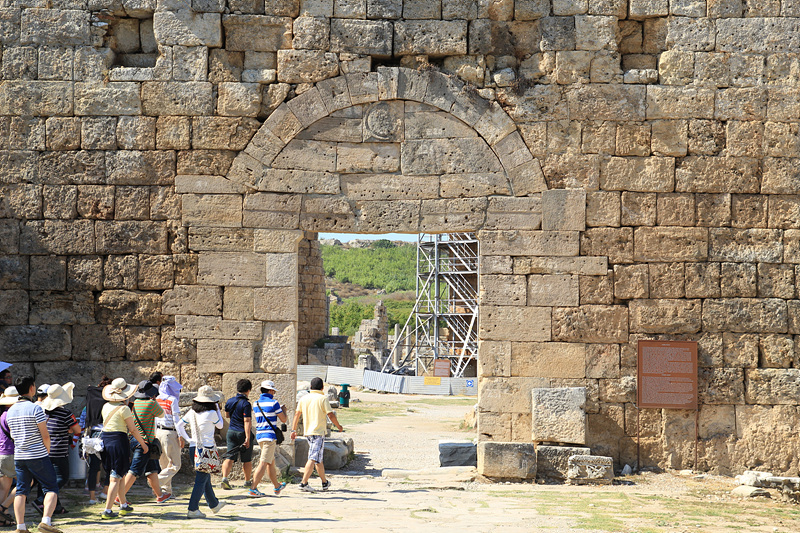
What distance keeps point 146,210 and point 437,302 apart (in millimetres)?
18854

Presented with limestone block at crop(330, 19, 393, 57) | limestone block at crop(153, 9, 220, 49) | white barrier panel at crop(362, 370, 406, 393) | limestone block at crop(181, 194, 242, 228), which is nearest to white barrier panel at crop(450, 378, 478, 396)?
white barrier panel at crop(362, 370, 406, 393)

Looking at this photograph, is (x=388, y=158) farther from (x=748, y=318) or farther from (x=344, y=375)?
(x=344, y=375)

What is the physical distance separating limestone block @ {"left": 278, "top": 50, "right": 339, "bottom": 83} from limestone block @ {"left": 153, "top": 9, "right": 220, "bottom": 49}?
0.75 metres

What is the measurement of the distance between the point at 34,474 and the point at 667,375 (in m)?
6.22

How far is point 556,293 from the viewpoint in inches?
346

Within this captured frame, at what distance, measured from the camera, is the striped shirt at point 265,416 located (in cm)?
751

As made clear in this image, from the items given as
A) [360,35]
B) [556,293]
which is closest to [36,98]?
[360,35]

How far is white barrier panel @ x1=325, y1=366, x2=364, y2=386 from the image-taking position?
923 inches

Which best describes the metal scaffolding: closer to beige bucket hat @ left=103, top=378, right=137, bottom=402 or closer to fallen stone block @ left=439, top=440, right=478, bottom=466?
fallen stone block @ left=439, top=440, right=478, bottom=466

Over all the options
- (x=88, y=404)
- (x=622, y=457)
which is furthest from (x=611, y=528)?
(x=88, y=404)

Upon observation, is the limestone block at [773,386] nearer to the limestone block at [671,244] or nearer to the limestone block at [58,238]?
the limestone block at [671,244]

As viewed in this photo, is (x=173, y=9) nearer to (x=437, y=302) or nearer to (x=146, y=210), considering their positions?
(x=146, y=210)

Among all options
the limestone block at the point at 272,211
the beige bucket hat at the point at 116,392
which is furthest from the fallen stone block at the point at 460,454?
the beige bucket hat at the point at 116,392

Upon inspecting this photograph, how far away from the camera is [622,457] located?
28.5ft
